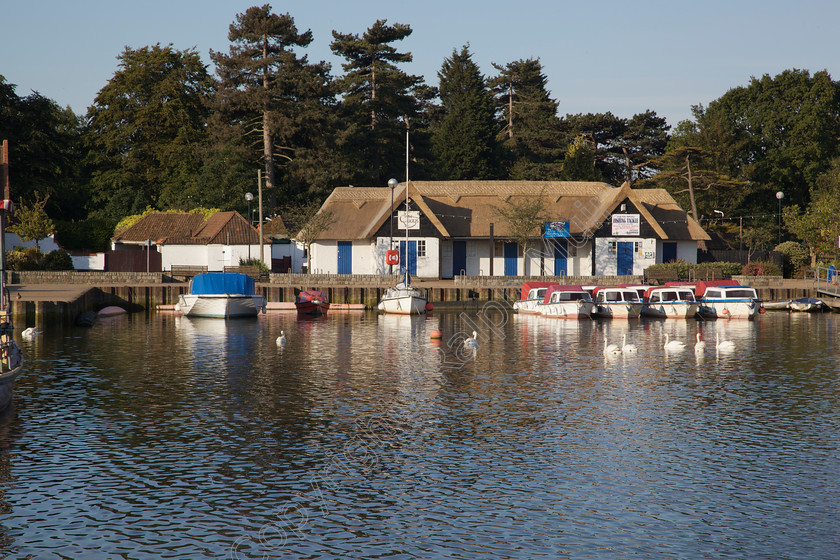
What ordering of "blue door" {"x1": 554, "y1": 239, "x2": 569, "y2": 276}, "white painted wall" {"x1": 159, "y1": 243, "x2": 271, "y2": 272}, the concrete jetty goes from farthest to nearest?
"white painted wall" {"x1": 159, "y1": 243, "x2": 271, "y2": 272} < "blue door" {"x1": 554, "y1": 239, "x2": 569, "y2": 276} < the concrete jetty

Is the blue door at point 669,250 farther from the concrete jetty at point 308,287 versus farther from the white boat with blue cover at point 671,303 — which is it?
the white boat with blue cover at point 671,303

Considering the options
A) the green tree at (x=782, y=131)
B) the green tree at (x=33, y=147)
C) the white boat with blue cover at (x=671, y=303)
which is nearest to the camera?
the white boat with blue cover at (x=671, y=303)

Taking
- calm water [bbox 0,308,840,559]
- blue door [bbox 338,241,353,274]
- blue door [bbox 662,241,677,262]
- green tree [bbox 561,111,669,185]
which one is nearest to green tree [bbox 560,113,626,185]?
green tree [bbox 561,111,669,185]

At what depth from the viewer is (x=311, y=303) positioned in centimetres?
5622

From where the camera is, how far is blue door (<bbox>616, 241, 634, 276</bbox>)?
7094 centimetres

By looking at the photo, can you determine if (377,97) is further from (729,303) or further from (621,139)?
(729,303)

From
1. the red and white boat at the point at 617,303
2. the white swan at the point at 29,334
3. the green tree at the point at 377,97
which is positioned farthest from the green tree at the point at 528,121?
the white swan at the point at 29,334

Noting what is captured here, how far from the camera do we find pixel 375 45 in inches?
3836

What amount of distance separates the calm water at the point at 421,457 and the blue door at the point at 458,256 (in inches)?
1427

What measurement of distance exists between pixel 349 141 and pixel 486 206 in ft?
79.1

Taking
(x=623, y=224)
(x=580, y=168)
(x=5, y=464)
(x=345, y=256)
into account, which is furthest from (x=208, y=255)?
(x=5, y=464)

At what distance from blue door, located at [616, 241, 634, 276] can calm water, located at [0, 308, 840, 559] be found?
119ft

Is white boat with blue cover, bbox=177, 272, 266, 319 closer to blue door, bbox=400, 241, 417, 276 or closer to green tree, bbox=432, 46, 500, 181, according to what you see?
blue door, bbox=400, 241, 417, 276

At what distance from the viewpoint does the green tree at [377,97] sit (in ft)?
309
